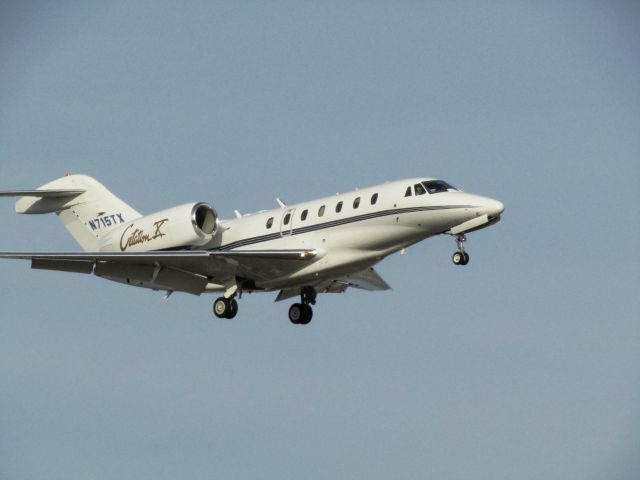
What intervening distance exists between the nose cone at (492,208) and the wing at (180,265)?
465 cm

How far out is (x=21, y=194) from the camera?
3481 cm

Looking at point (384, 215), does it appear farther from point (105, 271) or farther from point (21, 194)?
point (21, 194)

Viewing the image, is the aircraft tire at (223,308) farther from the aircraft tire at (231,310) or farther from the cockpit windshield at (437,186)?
the cockpit windshield at (437,186)

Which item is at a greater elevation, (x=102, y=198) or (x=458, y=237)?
(x=102, y=198)

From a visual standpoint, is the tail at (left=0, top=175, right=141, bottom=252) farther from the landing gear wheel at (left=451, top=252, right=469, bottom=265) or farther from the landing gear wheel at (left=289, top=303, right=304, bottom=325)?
the landing gear wheel at (left=451, top=252, right=469, bottom=265)

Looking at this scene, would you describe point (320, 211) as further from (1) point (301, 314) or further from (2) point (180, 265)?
(2) point (180, 265)

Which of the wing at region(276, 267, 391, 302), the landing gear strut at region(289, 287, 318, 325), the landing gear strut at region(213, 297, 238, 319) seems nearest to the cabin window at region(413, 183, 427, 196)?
the wing at region(276, 267, 391, 302)

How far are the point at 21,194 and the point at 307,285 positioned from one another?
8763mm

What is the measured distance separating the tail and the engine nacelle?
1.76m

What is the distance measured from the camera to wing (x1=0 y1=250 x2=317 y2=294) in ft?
102

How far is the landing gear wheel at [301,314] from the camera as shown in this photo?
109 feet

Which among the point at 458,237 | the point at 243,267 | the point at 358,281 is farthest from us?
the point at 358,281

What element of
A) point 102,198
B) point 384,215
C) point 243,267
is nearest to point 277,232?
point 243,267

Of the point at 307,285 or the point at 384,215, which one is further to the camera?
the point at 307,285
